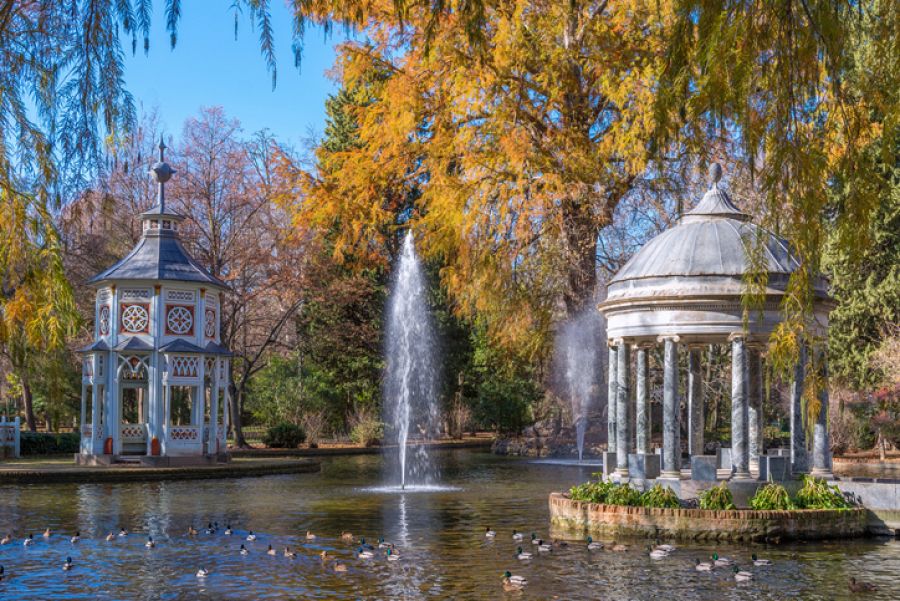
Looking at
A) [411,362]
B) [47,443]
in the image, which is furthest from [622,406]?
[411,362]

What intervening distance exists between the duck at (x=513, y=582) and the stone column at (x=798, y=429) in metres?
7.17

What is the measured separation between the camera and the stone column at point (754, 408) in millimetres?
18984

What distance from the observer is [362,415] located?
4406cm

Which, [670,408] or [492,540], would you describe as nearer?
[492,540]

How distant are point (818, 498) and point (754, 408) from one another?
341 centimetres

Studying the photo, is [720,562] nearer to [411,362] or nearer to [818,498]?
[818,498]

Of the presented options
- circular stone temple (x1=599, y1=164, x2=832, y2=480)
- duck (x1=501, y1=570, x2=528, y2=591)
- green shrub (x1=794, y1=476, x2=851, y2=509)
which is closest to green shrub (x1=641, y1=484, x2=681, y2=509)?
circular stone temple (x1=599, y1=164, x2=832, y2=480)

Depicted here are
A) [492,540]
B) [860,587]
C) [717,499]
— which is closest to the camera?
[860,587]

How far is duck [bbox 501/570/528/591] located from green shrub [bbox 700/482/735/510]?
4699 mm

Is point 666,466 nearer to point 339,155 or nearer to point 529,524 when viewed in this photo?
point 529,524

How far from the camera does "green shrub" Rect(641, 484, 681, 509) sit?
16.4 meters

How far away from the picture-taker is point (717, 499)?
53.5 ft

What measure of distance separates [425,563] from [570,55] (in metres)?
15.6

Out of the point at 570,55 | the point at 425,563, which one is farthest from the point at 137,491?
the point at 570,55
